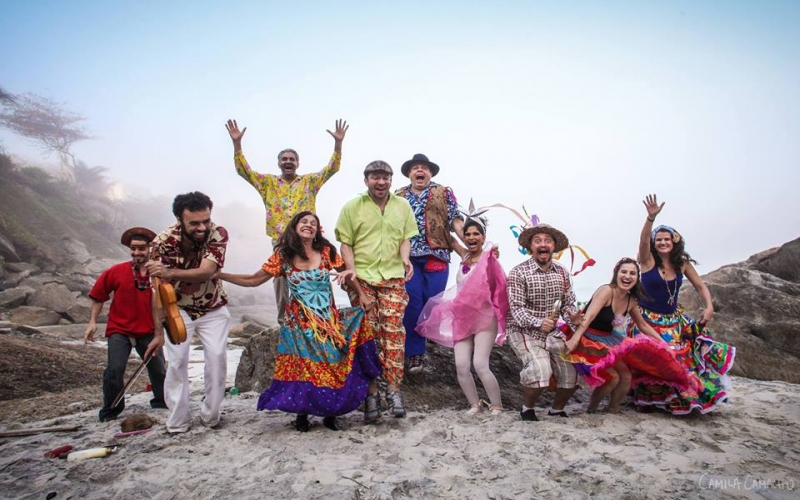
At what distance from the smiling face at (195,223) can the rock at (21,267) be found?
949 inches

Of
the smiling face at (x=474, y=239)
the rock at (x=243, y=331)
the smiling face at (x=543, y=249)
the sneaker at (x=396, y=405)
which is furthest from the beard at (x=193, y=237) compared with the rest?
the rock at (x=243, y=331)

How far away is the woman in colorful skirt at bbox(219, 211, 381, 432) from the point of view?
386cm

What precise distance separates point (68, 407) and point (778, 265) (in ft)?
39.6

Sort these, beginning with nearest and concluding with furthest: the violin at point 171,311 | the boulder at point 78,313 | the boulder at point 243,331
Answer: the violin at point 171,311
the boulder at point 243,331
the boulder at point 78,313

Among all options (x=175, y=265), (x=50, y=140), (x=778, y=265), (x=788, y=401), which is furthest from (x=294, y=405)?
(x=50, y=140)

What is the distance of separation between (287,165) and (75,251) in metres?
28.9

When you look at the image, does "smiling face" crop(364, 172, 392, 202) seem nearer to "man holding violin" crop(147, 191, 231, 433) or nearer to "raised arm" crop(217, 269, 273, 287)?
"raised arm" crop(217, 269, 273, 287)

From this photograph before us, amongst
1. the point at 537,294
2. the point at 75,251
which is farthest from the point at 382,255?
the point at 75,251

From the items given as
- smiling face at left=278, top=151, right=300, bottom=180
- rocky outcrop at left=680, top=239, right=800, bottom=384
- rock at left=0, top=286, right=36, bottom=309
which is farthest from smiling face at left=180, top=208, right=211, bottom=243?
rock at left=0, top=286, right=36, bottom=309

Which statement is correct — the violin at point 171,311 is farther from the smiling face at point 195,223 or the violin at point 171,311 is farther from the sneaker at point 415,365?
the sneaker at point 415,365

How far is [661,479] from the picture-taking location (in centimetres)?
298

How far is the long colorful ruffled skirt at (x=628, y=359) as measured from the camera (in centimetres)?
415

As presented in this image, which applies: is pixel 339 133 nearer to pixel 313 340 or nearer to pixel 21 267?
pixel 313 340

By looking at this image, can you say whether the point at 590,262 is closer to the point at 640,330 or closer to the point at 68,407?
the point at 640,330
